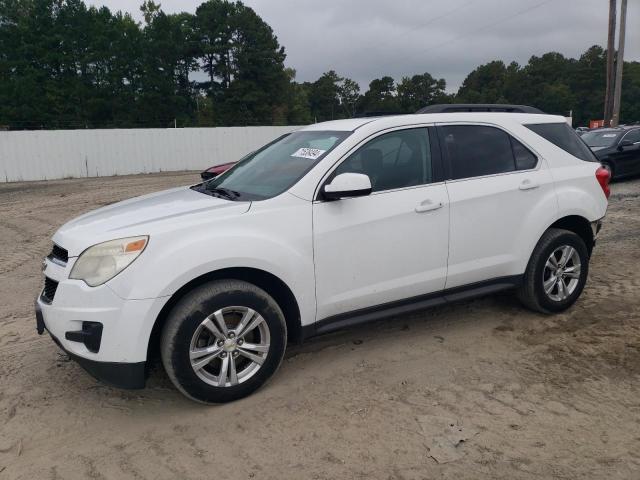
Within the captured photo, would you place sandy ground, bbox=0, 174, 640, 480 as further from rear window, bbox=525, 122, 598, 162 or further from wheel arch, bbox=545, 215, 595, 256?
rear window, bbox=525, 122, 598, 162

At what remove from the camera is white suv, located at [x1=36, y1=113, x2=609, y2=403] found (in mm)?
3135

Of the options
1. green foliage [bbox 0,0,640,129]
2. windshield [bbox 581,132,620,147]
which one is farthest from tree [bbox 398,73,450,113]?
windshield [bbox 581,132,620,147]

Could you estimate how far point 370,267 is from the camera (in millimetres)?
3756

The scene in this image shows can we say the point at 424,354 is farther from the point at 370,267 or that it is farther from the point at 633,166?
the point at 633,166

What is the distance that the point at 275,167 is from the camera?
4.14 m

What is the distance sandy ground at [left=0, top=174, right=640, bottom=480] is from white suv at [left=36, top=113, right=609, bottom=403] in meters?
0.32

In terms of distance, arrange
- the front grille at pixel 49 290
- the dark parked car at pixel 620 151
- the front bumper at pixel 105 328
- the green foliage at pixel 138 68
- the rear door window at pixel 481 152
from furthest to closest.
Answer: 1. the green foliage at pixel 138 68
2. the dark parked car at pixel 620 151
3. the rear door window at pixel 481 152
4. the front grille at pixel 49 290
5. the front bumper at pixel 105 328

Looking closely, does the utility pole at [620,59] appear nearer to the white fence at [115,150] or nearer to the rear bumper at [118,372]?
the white fence at [115,150]

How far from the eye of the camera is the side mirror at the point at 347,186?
3514 millimetres

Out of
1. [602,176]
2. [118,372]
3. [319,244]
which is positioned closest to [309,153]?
[319,244]

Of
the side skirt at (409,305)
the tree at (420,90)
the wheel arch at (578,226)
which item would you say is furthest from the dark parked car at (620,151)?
the tree at (420,90)

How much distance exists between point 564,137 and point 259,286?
315 cm

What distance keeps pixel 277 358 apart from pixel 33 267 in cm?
481

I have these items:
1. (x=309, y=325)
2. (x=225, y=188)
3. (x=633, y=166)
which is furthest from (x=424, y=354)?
(x=633, y=166)
